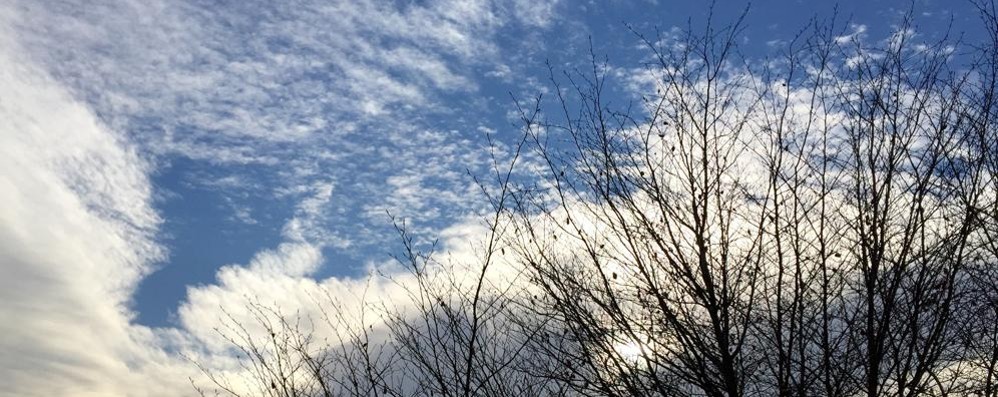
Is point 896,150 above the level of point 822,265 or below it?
above

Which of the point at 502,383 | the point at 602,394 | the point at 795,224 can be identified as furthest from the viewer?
the point at 502,383

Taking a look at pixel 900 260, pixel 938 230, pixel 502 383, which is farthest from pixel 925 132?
pixel 502 383

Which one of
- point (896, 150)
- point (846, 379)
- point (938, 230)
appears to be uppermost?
point (896, 150)

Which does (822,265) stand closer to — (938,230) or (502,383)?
(938,230)

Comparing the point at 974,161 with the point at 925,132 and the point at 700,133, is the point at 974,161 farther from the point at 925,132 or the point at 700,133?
the point at 700,133

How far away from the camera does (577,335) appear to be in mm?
5355

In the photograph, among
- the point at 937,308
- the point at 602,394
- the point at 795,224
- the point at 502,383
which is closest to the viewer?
the point at 937,308

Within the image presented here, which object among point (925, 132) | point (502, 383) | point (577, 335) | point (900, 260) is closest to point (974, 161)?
point (925, 132)

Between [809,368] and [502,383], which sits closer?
[809,368]

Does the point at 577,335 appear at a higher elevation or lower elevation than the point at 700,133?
lower

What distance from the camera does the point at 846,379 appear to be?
4918 mm

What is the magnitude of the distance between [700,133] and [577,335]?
68.6 inches

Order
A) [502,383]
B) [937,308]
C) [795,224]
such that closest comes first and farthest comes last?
1. [937,308]
2. [795,224]
3. [502,383]

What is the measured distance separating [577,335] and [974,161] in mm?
3121
